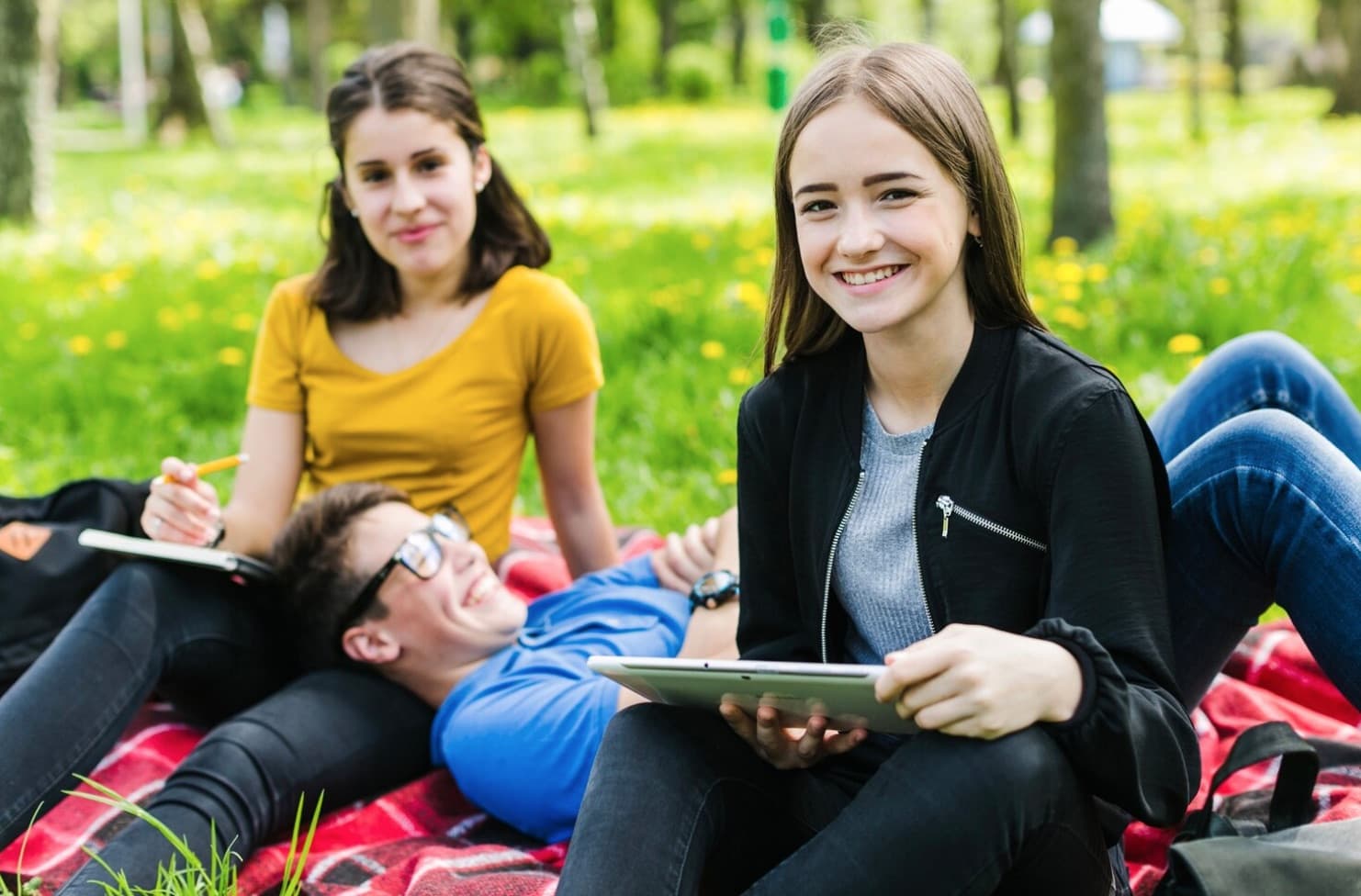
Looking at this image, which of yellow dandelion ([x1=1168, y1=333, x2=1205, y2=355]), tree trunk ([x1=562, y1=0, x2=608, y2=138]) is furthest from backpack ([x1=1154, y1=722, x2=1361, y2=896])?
tree trunk ([x1=562, y1=0, x2=608, y2=138])

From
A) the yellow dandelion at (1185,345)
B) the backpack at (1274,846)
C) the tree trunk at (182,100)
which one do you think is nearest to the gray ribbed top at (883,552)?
the backpack at (1274,846)

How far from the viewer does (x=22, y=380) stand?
18.4ft

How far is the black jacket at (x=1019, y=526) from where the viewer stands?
5.95 feet

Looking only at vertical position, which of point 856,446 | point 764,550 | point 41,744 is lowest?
point 41,744

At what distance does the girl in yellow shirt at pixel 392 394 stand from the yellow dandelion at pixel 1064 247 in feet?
12.4

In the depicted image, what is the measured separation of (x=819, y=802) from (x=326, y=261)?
1.97 m

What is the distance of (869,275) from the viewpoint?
6.75 feet

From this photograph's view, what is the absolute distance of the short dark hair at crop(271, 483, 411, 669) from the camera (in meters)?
2.88

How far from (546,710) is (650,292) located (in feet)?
12.6

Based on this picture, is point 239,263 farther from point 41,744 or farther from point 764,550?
point 764,550

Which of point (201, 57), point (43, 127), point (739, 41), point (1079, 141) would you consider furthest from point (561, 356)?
point (739, 41)

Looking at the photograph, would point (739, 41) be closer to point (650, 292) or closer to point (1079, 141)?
point (1079, 141)

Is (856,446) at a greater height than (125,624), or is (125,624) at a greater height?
(856,446)

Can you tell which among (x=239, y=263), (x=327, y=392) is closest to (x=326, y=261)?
(x=327, y=392)
